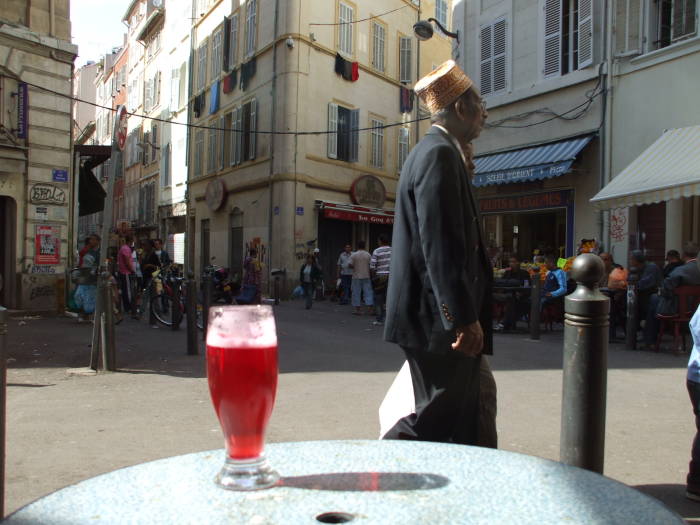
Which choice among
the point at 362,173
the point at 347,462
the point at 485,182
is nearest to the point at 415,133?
the point at 362,173

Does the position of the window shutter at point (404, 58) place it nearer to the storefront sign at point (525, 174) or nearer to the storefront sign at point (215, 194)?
the storefront sign at point (215, 194)

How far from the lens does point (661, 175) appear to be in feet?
34.1

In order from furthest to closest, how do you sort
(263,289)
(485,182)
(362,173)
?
(362,173), (263,289), (485,182)

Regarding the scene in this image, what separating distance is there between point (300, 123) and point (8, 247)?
33.0 feet

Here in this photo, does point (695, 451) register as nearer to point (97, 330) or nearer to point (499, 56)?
point (97, 330)

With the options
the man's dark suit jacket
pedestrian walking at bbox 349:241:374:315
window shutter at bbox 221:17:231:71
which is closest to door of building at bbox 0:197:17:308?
pedestrian walking at bbox 349:241:374:315

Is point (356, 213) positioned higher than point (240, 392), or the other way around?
point (356, 213)

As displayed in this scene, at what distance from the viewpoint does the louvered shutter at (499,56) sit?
15.3 meters

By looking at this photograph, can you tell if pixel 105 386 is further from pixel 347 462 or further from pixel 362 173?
pixel 362 173

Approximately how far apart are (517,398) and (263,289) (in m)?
15.8

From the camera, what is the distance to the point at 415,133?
25.0 metres

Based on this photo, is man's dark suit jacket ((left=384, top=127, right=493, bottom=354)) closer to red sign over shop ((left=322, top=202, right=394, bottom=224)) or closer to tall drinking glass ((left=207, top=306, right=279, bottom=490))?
tall drinking glass ((left=207, top=306, right=279, bottom=490))

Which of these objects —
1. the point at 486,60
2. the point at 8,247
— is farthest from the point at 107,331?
the point at 486,60

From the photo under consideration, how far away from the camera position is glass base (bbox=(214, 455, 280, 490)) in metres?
1.12
